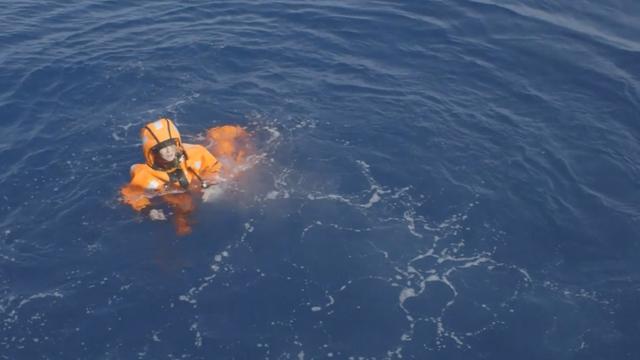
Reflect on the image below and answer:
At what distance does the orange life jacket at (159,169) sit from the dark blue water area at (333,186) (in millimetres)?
766

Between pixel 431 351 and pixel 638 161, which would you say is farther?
pixel 638 161

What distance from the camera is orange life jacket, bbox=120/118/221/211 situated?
17219 mm

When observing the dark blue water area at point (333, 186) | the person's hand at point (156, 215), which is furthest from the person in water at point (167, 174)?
the dark blue water area at point (333, 186)

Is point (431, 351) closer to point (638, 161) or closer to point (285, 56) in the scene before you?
point (638, 161)

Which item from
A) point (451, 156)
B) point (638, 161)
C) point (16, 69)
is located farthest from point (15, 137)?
point (638, 161)

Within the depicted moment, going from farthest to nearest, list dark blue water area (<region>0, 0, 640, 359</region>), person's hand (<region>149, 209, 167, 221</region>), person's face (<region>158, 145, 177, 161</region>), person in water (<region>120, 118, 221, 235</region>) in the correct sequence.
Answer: person's hand (<region>149, 209, 167, 221</region>)
person in water (<region>120, 118, 221, 235</region>)
person's face (<region>158, 145, 177, 161</region>)
dark blue water area (<region>0, 0, 640, 359</region>)

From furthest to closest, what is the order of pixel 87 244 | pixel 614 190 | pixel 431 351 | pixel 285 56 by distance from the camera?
1. pixel 285 56
2. pixel 614 190
3. pixel 87 244
4. pixel 431 351

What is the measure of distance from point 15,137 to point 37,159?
164cm

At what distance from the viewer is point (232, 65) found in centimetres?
2531

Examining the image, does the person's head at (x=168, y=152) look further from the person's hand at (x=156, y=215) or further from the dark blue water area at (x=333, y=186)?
the dark blue water area at (x=333, y=186)

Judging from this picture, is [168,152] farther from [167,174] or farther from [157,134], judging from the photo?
[167,174]

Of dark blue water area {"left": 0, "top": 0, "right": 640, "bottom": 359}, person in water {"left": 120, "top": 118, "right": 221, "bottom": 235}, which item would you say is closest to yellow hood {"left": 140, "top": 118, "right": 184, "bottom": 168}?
person in water {"left": 120, "top": 118, "right": 221, "bottom": 235}

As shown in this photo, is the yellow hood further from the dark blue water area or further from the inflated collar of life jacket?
the dark blue water area

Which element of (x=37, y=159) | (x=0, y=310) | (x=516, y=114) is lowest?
(x=0, y=310)
